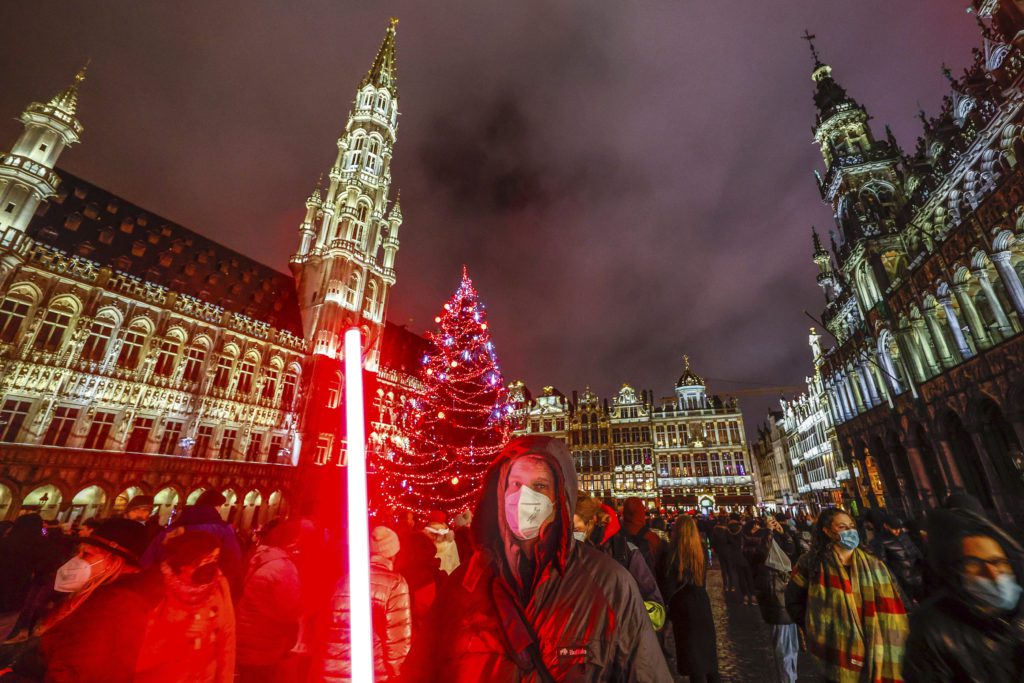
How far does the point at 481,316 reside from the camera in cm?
1598

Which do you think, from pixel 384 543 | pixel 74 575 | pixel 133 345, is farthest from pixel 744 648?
pixel 133 345

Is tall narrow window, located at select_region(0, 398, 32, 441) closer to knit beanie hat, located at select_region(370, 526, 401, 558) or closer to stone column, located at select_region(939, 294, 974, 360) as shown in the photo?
knit beanie hat, located at select_region(370, 526, 401, 558)

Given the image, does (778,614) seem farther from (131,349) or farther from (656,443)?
(656,443)

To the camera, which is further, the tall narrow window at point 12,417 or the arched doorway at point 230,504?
the arched doorway at point 230,504

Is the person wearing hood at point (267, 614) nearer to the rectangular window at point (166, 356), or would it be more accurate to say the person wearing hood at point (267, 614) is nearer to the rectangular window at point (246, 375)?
the rectangular window at point (166, 356)

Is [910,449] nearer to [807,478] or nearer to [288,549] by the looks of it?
[288,549]

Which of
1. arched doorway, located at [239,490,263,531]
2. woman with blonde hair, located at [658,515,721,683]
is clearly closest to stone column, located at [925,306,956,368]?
woman with blonde hair, located at [658,515,721,683]

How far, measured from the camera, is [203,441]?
25250mm

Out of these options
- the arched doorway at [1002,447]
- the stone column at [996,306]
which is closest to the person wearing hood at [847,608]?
the stone column at [996,306]

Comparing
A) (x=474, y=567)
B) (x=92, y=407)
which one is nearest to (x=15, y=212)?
(x=92, y=407)

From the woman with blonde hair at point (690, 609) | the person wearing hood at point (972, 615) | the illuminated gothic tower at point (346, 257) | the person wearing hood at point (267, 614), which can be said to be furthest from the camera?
the illuminated gothic tower at point (346, 257)

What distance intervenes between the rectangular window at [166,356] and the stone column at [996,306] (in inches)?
1612

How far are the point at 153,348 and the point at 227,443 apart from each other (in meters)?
7.32

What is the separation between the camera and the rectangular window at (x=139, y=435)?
22312 mm
